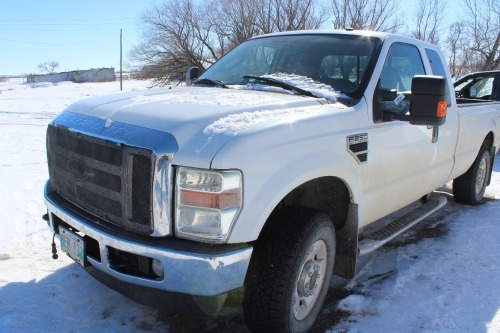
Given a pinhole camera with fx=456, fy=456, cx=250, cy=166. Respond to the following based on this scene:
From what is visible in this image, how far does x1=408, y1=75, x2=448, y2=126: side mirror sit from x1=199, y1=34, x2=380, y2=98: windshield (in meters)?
0.40

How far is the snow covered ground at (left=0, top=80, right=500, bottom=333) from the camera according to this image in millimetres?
2938

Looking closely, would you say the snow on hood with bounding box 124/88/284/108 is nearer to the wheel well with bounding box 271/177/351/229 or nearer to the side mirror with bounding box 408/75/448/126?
the wheel well with bounding box 271/177/351/229

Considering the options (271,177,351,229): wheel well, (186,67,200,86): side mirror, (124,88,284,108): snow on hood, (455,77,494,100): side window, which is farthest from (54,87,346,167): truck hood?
(455,77,494,100): side window

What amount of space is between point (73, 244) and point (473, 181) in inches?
193

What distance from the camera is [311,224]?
2621mm

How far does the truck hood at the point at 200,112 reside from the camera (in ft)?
7.32

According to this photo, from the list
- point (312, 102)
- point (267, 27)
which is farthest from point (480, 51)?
point (312, 102)

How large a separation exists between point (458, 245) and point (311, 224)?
2.55 meters

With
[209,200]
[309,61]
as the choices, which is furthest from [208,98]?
[309,61]

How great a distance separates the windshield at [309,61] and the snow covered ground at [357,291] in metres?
1.51

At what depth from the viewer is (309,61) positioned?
3617mm

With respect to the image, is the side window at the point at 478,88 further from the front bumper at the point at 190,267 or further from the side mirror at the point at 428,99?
the front bumper at the point at 190,267

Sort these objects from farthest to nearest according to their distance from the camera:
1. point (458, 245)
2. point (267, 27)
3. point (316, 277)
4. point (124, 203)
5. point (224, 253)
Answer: point (267, 27), point (458, 245), point (316, 277), point (124, 203), point (224, 253)

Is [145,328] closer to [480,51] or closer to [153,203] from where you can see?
[153,203]
